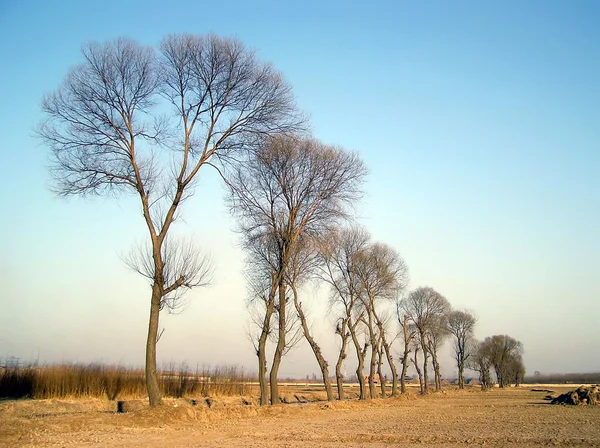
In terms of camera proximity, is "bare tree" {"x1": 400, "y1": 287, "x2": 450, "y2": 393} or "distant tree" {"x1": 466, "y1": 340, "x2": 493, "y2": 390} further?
"distant tree" {"x1": 466, "y1": 340, "x2": 493, "y2": 390}

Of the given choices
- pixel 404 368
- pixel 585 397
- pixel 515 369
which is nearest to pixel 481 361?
pixel 515 369

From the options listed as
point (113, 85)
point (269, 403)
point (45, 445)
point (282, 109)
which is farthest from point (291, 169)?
point (45, 445)

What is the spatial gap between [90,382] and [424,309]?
39042 millimetres

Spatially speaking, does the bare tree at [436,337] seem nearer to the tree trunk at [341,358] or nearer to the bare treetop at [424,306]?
the bare treetop at [424,306]

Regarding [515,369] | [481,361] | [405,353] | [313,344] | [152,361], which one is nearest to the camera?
[152,361]

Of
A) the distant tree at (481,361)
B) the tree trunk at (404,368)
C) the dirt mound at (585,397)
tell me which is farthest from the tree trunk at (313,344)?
the distant tree at (481,361)

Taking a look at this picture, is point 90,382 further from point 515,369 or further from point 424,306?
point 515,369

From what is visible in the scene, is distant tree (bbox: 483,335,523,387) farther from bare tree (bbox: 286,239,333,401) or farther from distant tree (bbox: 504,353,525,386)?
bare tree (bbox: 286,239,333,401)

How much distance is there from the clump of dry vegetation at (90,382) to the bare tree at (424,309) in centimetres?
2828

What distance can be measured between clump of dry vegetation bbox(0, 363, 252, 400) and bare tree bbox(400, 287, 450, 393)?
28.3 m

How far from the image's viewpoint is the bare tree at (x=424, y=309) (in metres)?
53.6

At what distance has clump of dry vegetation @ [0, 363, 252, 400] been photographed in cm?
2248

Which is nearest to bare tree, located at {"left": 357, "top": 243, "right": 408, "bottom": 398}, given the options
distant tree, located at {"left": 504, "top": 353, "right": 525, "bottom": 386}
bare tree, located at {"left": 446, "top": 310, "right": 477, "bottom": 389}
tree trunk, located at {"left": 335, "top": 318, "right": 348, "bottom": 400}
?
tree trunk, located at {"left": 335, "top": 318, "right": 348, "bottom": 400}

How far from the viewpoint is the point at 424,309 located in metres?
54.5
